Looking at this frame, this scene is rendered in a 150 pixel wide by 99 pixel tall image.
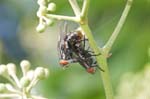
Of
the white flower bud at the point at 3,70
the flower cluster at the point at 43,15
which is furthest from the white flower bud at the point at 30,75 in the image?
the flower cluster at the point at 43,15

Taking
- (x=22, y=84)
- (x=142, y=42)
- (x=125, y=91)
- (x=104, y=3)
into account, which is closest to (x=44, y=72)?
(x=22, y=84)

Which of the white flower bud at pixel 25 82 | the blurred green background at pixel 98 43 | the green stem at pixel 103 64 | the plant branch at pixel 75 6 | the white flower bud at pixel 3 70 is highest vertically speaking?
the plant branch at pixel 75 6

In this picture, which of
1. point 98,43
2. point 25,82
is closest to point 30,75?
point 25,82

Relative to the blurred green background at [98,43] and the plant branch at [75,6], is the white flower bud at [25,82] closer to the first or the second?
the plant branch at [75,6]

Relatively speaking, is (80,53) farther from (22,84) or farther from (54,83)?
(54,83)

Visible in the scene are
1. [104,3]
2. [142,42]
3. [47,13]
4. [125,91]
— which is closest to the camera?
[47,13]

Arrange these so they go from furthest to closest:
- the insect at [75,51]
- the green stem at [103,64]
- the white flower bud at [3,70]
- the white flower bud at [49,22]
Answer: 1. the white flower bud at [3,70]
2. the insect at [75,51]
3. the white flower bud at [49,22]
4. the green stem at [103,64]
